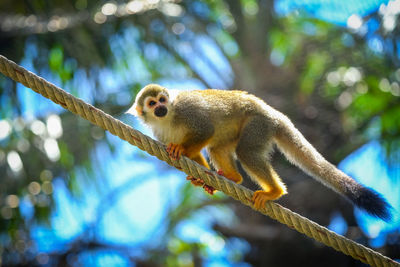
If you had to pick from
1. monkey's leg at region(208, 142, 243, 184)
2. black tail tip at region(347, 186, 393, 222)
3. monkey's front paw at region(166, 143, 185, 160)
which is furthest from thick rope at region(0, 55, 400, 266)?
monkey's leg at region(208, 142, 243, 184)

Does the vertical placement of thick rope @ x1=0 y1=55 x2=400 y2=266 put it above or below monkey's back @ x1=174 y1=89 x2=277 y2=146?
below

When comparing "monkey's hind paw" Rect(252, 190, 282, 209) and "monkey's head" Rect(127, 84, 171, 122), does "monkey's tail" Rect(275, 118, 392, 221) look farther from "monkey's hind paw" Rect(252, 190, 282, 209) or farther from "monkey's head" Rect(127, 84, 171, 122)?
"monkey's head" Rect(127, 84, 171, 122)

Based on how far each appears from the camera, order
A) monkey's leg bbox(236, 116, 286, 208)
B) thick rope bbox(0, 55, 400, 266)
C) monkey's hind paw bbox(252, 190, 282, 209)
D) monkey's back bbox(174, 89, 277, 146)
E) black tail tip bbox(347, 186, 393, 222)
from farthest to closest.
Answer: monkey's back bbox(174, 89, 277, 146) → monkey's leg bbox(236, 116, 286, 208) → monkey's hind paw bbox(252, 190, 282, 209) → black tail tip bbox(347, 186, 393, 222) → thick rope bbox(0, 55, 400, 266)

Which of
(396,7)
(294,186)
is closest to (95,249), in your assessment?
(294,186)

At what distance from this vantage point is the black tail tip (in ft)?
11.9

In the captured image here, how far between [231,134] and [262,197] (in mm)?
937

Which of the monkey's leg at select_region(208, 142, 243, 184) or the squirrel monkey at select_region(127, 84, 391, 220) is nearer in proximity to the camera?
the squirrel monkey at select_region(127, 84, 391, 220)

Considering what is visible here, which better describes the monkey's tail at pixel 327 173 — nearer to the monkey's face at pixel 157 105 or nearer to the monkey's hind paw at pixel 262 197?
the monkey's hind paw at pixel 262 197

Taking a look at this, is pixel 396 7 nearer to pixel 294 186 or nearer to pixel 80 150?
pixel 294 186

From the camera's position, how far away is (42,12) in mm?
7258

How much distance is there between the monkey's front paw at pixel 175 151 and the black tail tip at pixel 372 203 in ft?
5.14

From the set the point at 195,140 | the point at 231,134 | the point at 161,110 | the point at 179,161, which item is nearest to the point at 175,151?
the point at 179,161

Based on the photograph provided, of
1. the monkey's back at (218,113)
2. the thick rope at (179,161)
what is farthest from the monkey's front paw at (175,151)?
the monkey's back at (218,113)

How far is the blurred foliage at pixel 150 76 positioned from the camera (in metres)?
7.18
